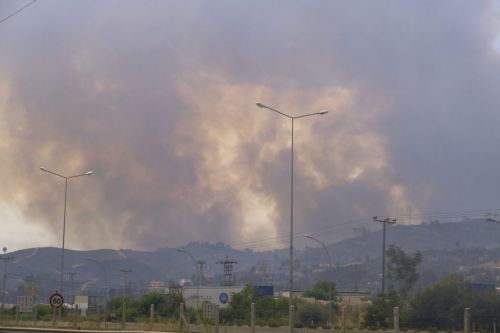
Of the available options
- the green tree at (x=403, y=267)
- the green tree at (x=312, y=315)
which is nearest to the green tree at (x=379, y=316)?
the green tree at (x=312, y=315)

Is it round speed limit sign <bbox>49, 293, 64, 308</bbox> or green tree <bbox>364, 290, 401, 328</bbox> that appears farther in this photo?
green tree <bbox>364, 290, 401, 328</bbox>

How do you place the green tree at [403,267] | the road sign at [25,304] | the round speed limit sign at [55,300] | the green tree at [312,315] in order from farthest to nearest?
the green tree at [403,267] < the green tree at [312,315] < the road sign at [25,304] < the round speed limit sign at [55,300]

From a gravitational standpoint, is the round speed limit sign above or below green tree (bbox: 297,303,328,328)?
above

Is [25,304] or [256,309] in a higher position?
[25,304]

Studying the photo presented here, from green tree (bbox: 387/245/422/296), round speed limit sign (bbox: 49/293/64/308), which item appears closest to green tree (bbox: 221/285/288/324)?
round speed limit sign (bbox: 49/293/64/308)

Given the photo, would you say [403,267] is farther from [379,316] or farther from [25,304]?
[25,304]

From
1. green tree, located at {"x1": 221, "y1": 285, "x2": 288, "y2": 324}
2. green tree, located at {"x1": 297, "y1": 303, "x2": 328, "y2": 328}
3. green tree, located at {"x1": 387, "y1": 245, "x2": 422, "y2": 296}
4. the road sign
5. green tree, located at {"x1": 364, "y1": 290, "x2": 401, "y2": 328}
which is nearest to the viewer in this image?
the road sign

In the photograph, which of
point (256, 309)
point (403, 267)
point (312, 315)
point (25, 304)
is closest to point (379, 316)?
point (312, 315)

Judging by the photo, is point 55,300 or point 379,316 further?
point 379,316

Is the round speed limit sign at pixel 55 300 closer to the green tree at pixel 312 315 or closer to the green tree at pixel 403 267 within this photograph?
the green tree at pixel 312 315

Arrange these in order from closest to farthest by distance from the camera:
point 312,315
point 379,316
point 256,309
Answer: point 379,316 → point 256,309 → point 312,315

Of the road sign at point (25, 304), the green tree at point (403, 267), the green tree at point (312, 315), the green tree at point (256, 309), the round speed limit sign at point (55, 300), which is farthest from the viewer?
the green tree at point (403, 267)

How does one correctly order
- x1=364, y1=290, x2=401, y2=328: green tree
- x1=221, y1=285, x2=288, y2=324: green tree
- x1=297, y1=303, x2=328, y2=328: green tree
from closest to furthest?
x1=364, y1=290, x2=401, y2=328: green tree, x1=221, y1=285, x2=288, y2=324: green tree, x1=297, y1=303, x2=328, y2=328: green tree

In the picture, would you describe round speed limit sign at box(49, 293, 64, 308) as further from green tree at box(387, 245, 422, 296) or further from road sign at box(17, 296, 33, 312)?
green tree at box(387, 245, 422, 296)
